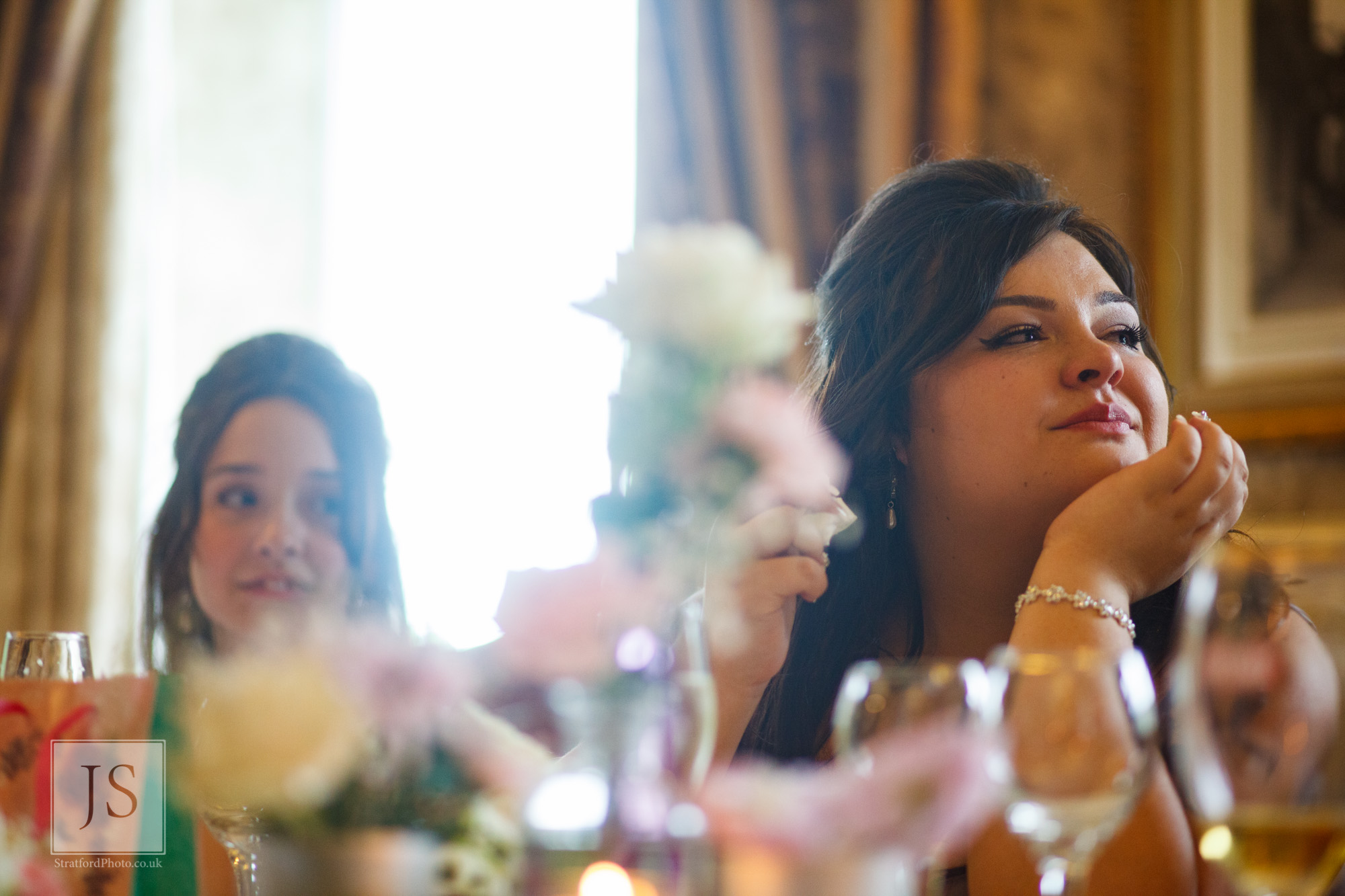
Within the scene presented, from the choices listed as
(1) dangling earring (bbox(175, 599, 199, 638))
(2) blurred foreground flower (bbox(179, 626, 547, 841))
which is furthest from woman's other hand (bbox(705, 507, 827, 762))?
(1) dangling earring (bbox(175, 599, 199, 638))

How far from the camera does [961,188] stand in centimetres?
161

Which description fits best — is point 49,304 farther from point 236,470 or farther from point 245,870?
point 245,870

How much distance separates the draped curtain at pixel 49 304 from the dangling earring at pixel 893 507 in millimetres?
3009

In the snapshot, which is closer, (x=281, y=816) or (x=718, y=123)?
(x=281, y=816)

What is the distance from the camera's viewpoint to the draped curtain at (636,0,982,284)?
2844mm

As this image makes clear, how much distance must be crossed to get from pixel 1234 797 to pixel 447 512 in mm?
3349

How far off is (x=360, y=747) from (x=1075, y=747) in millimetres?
356

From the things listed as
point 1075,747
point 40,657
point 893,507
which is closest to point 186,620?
point 40,657

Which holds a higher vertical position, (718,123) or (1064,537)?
(718,123)

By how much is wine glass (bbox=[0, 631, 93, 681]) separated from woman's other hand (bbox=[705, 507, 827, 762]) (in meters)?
0.59

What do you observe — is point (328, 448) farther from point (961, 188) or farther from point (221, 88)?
point (221, 88)

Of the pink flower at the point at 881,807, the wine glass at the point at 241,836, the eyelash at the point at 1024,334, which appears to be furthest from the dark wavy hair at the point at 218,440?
the pink flower at the point at 881,807

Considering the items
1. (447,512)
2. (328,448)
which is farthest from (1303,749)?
(447,512)

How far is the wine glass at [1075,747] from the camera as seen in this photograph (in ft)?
2.05
